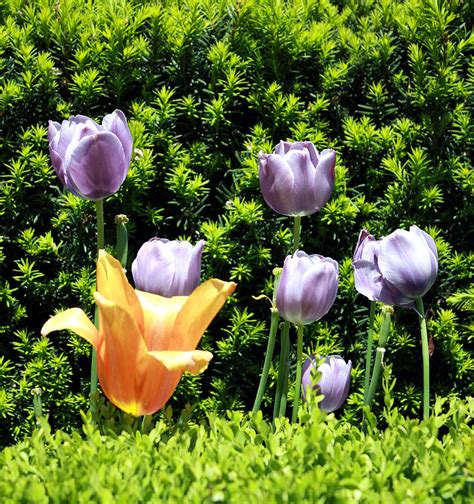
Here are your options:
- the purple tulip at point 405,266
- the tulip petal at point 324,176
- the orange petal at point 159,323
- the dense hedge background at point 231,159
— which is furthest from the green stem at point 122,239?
the dense hedge background at point 231,159

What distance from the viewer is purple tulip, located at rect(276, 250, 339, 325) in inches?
99.3

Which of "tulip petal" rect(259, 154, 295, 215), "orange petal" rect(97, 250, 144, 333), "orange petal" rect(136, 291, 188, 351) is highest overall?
"tulip petal" rect(259, 154, 295, 215)

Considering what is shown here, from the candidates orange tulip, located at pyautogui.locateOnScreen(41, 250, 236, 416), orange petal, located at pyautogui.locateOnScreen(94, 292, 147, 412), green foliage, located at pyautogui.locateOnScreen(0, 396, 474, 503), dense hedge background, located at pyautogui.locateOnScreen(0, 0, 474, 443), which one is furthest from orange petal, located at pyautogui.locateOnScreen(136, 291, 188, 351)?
dense hedge background, located at pyautogui.locateOnScreen(0, 0, 474, 443)

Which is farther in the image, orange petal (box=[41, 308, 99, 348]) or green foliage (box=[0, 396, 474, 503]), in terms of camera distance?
orange petal (box=[41, 308, 99, 348])

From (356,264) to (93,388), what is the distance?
78 centimetres

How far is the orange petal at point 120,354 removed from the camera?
2211 millimetres

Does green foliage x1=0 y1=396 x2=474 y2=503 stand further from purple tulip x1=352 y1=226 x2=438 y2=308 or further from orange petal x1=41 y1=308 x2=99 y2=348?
purple tulip x1=352 y1=226 x2=438 y2=308

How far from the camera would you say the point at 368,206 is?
3.54 m

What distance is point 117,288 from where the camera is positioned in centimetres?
228

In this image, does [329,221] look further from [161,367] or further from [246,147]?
[161,367]

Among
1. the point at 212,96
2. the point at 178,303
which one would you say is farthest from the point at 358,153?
the point at 178,303

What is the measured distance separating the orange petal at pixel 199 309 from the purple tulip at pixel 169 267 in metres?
0.31

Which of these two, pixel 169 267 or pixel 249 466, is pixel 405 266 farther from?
pixel 249 466

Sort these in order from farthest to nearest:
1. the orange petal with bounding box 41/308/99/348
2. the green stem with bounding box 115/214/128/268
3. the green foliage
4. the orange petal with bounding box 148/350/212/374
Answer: the green stem with bounding box 115/214/128/268, the orange petal with bounding box 41/308/99/348, the orange petal with bounding box 148/350/212/374, the green foliage
